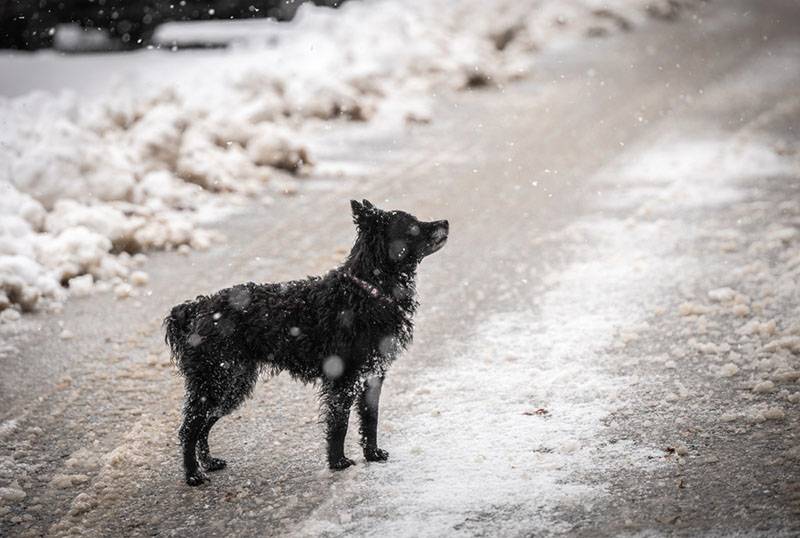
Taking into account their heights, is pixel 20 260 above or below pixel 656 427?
above

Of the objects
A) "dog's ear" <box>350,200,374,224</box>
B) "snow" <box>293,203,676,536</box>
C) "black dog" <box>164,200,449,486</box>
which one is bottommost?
"snow" <box>293,203,676,536</box>

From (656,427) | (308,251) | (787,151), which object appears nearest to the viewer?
(656,427)

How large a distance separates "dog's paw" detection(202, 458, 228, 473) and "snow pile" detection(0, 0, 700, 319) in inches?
123

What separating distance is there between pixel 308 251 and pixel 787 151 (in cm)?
670

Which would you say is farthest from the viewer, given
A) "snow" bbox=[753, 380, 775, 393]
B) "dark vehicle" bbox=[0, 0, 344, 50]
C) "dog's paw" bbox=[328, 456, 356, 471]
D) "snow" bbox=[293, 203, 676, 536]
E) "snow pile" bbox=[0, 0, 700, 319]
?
"dark vehicle" bbox=[0, 0, 344, 50]

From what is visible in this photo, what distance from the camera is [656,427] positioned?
14.9 ft

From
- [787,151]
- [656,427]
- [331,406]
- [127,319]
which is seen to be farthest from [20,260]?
[787,151]

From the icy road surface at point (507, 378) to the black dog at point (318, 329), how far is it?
0.52 meters

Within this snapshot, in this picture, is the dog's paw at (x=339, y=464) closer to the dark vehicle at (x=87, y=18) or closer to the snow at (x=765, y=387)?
the snow at (x=765, y=387)

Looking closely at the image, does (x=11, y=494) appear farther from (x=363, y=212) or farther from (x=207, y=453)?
(x=363, y=212)

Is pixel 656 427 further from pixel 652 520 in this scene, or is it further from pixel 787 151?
pixel 787 151

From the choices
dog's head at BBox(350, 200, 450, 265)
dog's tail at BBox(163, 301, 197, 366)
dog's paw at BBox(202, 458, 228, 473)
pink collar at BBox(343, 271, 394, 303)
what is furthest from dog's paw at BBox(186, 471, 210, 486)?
dog's head at BBox(350, 200, 450, 265)

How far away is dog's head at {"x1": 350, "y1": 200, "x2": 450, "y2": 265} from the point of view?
4086 mm

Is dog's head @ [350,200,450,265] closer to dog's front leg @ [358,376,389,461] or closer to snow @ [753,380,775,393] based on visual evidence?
dog's front leg @ [358,376,389,461]
